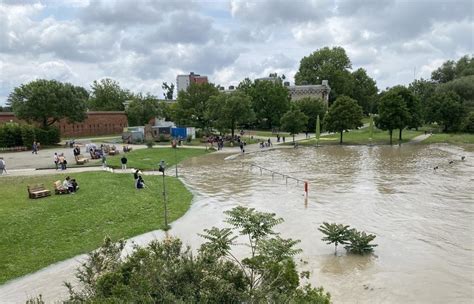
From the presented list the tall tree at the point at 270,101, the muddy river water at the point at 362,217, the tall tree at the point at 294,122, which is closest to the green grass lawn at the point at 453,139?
the muddy river water at the point at 362,217

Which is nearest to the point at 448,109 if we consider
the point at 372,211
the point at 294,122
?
the point at 294,122

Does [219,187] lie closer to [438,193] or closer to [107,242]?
[438,193]

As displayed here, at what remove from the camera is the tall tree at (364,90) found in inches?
4946

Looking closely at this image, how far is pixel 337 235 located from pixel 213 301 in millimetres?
10416

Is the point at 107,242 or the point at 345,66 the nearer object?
the point at 107,242

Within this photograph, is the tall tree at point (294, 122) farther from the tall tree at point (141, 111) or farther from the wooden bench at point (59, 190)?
the wooden bench at point (59, 190)

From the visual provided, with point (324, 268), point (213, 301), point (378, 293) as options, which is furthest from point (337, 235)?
point (213, 301)

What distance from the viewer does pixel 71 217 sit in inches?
819

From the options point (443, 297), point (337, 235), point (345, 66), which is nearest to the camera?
point (443, 297)

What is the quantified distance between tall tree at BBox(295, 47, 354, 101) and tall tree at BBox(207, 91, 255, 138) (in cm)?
5858

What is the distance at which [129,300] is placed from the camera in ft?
24.9

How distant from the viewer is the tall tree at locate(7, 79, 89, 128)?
54125 mm

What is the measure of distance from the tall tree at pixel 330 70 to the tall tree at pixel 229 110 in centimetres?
5858

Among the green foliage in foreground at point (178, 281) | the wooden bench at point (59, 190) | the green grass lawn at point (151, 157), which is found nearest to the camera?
the green foliage in foreground at point (178, 281)
